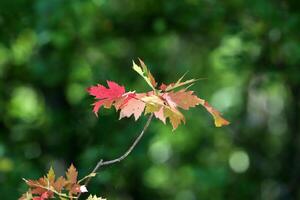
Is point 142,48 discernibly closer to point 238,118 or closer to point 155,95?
point 238,118

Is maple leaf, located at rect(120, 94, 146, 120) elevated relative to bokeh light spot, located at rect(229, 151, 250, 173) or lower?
elevated

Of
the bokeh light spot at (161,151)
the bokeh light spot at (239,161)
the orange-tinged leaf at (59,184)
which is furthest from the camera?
the bokeh light spot at (161,151)

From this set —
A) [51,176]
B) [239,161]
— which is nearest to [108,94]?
[51,176]

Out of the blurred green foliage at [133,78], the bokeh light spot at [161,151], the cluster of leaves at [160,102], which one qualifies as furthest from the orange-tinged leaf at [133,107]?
the bokeh light spot at [161,151]

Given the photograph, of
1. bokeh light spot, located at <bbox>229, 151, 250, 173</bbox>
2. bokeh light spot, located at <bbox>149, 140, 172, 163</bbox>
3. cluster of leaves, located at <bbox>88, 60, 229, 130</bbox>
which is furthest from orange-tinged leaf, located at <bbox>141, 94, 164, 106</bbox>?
bokeh light spot, located at <bbox>149, 140, 172, 163</bbox>

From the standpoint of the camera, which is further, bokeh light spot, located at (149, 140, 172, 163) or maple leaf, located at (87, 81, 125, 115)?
bokeh light spot, located at (149, 140, 172, 163)

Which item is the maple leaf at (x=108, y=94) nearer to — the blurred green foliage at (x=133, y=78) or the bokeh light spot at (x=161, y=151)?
the blurred green foliage at (x=133, y=78)

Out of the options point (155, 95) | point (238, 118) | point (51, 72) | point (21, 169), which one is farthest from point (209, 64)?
point (155, 95)

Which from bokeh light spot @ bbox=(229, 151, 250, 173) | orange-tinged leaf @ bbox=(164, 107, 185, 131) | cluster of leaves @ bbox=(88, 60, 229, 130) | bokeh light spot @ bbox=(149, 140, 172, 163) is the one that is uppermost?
cluster of leaves @ bbox=(88, 60, 229, 130)

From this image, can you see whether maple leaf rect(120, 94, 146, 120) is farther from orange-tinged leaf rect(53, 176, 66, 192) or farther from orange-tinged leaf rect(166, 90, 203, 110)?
orange-tinged leaf rect(53, 176, 66, 192)
